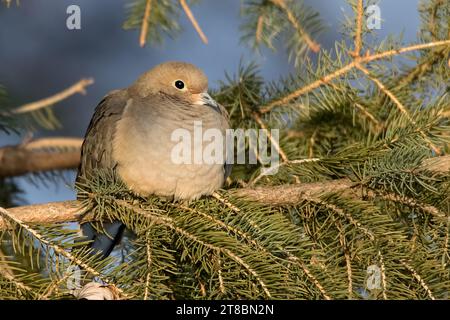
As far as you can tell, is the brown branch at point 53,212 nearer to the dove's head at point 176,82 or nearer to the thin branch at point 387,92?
the dove's head at point 176,82

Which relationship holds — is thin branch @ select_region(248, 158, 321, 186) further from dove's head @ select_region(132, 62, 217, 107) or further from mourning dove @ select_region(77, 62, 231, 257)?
dove's head @ select_region(132, 62, 217, 107)

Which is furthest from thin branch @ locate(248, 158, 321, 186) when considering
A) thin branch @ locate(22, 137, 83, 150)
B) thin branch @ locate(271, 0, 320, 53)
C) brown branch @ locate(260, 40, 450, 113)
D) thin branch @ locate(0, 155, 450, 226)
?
thin branch @ locate(22, 137, 83, 150)

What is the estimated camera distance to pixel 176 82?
376 centimetres

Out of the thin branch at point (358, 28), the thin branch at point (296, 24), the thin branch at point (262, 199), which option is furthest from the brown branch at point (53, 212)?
the thin branch at point (296, 24)

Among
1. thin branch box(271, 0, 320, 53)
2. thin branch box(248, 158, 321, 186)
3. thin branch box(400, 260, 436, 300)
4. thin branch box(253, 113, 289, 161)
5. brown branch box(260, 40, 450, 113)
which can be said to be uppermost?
thin branch box(271, 0, 320, 53)

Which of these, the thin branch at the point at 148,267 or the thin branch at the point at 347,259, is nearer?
the thin branch at the point at 148,267

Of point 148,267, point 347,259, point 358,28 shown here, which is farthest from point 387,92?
point 148,267

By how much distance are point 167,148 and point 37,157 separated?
1164 millimetres

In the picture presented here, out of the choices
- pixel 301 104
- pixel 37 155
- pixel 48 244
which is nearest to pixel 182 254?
pixel 48 244

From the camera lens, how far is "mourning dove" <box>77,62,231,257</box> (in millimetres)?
3234

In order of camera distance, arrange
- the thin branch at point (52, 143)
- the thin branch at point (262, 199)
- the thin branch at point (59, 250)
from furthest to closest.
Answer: the thin branch at point (52, 143)
the thin branch at point (262, 199)
the thin branch at point (59, 250)

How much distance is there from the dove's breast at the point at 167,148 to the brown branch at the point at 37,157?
72 cm

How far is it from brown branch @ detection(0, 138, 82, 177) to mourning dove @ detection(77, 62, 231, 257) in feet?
1.57

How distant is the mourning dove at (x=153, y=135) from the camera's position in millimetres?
3234
